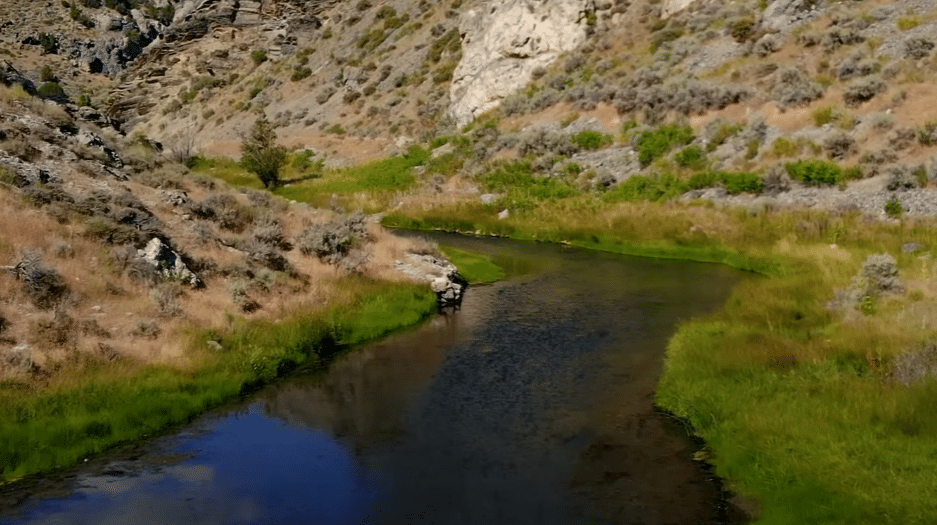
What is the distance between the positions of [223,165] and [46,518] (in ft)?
250

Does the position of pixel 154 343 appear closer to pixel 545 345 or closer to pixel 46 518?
pixel 46 518

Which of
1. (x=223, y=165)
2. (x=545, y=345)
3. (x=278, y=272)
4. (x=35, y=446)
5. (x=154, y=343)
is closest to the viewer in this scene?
(x=35, y=446)

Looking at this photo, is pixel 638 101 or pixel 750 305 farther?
pixel 638 101

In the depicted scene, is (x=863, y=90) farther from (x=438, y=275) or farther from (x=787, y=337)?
(x=787, y=337)

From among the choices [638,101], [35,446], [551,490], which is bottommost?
[551,490]

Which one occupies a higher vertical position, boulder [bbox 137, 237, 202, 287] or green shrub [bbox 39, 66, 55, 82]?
green shrub [bbox 39, 66, 55, 82]

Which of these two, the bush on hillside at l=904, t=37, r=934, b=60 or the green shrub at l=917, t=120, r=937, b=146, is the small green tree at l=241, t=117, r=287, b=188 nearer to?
the bush on hillside at l=904, t=37, r=934, b=60

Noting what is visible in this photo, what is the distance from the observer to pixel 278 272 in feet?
94.5

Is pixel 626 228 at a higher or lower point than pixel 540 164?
lower

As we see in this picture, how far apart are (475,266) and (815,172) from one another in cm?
1965

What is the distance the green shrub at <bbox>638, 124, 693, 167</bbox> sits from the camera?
5025 centimetres

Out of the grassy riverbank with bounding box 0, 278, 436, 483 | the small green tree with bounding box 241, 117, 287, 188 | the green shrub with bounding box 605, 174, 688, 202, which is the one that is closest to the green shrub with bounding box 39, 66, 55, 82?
the small green tree with bounding box 241, 117, 287, 188

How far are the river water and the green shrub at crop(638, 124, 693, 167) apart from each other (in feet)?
84.2

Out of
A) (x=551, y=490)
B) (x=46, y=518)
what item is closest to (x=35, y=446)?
(x=46, y=518)
